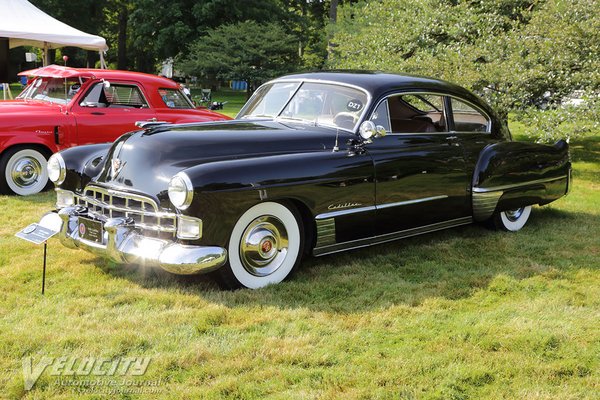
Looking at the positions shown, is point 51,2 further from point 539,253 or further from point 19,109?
point 539,253

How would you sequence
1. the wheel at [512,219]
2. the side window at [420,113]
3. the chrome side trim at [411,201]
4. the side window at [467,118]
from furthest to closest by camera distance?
the wheel at [512,219]
the side window at [467,118]
the side window at [420,113]
the chrome side trim at [411,201]

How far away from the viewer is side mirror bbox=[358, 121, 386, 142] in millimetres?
4641

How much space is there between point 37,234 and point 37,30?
11.7 m

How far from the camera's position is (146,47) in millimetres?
38062


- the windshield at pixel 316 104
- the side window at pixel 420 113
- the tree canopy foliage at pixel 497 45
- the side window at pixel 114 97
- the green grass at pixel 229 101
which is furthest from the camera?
the green grass at pixel 229 101

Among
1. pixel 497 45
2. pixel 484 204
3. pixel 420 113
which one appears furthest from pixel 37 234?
pixel 497 45

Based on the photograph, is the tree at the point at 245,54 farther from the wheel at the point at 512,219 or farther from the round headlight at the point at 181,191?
the round headlight at the point at 181,191

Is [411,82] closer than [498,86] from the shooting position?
Yes

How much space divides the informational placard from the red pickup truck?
12.3 ft

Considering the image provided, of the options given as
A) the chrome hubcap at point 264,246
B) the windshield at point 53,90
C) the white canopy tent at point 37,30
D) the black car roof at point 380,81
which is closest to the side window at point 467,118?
the black car roof at point 380,81

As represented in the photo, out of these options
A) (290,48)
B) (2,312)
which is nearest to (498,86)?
(2,312)

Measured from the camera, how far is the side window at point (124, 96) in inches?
318

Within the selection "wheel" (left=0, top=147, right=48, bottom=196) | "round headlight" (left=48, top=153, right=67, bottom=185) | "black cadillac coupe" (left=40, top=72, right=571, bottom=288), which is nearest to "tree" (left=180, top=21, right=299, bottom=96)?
"wheel" (left=0, top=147, right=48, bottom=196)

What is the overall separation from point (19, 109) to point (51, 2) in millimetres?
31167
